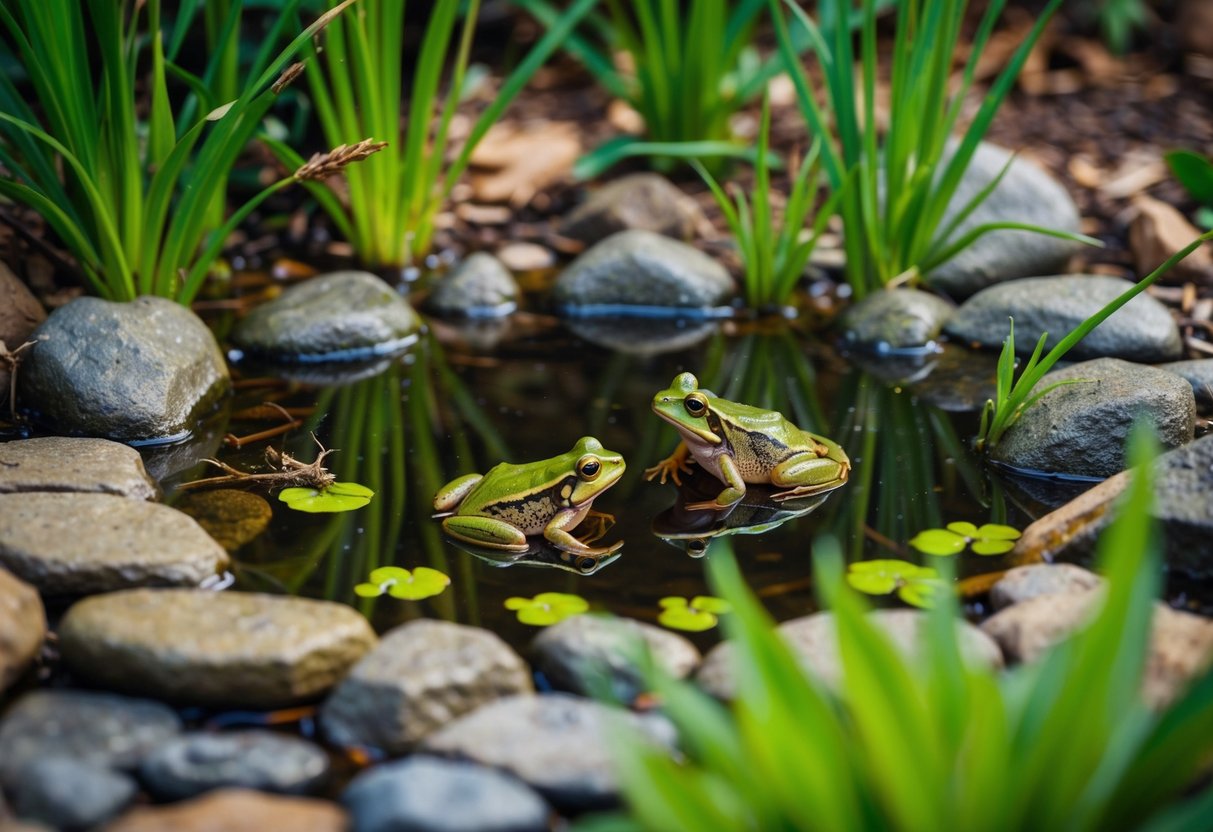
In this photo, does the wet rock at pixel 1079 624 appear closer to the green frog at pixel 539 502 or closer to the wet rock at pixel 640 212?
the green frog at pixel 539 502

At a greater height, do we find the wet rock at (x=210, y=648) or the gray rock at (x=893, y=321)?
the wet rock at (x=210, y=648)

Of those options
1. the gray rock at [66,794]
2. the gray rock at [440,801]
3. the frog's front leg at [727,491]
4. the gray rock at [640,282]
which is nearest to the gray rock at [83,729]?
the gray rock at [66,794]

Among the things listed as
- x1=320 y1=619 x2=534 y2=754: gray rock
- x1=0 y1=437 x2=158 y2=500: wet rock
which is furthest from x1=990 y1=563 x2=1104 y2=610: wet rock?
x1=0 y1=437 x2=158 y2=500: wet rock

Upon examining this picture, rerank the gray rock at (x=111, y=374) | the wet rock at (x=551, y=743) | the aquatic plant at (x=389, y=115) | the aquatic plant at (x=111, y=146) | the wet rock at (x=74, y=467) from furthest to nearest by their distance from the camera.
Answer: the aquatic plant at (x=389, y=115), the gray rock at (x=111, y=374), the aquatic plant at (x=111, y=146), the wet rock at (x=74, y=467), the wet rock at (x=551, y=743)

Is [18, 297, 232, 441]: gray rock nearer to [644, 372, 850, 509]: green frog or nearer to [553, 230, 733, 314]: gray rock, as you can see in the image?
[644, 372, 850, 509]: green frog

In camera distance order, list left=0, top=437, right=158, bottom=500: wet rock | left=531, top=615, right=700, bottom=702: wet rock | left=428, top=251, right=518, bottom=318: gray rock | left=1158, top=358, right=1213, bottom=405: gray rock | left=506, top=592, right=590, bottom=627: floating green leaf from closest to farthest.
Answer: left=531, top=615, right=700, bottom=702: wet rock
left=506, top=592, right=590, bottom=627: floating green leaf
left=0, top=437, right=158, bottom=500: wet rock
left=1158, top=358, right=1213, bottom=405: gray rock
left=428, top=251, right=518, bottom=318: gray rock

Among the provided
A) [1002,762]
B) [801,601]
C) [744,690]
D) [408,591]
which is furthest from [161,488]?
[1002,762]
